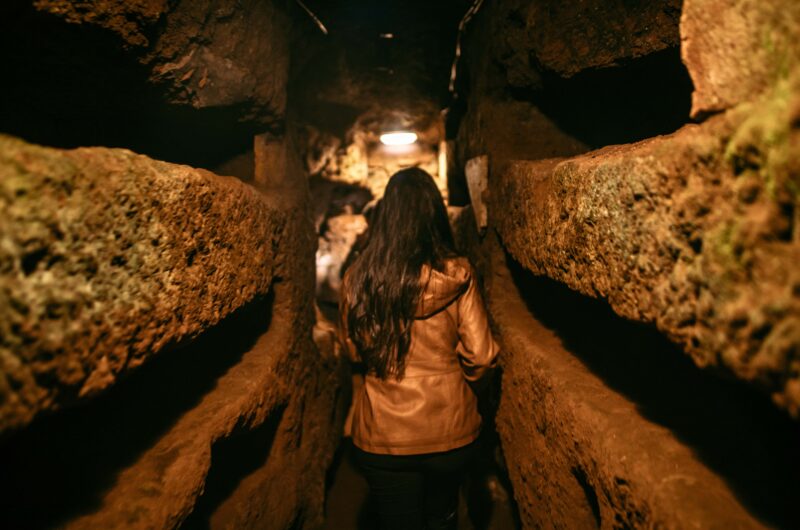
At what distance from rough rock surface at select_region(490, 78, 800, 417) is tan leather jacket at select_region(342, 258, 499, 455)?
77cm

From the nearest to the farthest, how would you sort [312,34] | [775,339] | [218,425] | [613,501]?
[775,339] < [613,501] < [218,425] < [312,34]

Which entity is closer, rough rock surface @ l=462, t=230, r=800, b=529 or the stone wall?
the stone wall

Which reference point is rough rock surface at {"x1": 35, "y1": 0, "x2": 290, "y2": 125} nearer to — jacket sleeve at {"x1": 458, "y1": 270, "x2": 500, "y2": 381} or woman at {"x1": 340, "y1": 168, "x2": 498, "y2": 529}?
woman at {"x1": 340, "y1": 168, "x2": 498, "y2": 529}

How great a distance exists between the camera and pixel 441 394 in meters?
1.91

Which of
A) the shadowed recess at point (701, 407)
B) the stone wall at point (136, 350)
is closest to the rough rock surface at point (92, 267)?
the stone wall at point (136, 350)

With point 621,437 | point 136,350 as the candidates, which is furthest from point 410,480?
point 136,350

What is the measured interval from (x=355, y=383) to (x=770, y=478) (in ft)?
11.0

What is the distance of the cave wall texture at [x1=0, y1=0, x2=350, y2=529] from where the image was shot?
0.77 metres

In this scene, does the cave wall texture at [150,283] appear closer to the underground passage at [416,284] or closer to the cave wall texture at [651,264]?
the underground passage at [416,284]

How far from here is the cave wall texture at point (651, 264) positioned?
2.19 ft

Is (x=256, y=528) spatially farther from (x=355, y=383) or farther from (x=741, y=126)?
(x=355, y=383)

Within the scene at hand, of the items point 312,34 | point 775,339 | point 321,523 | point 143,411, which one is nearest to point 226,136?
point 312,34

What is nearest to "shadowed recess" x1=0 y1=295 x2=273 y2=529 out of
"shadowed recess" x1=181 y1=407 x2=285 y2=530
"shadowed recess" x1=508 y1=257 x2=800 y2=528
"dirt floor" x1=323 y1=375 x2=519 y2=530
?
"shadowed recess" x1=181 y1=407 x2=285 y2=530

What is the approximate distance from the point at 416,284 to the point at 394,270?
12cm
